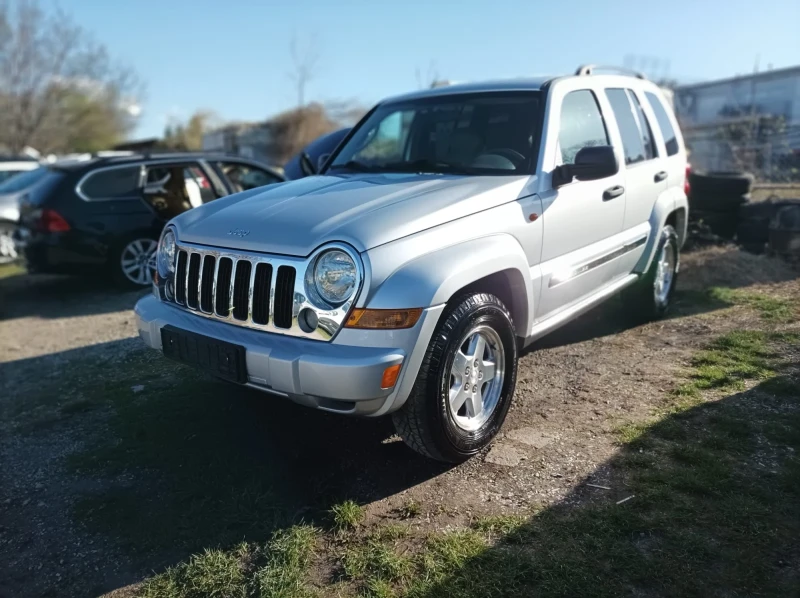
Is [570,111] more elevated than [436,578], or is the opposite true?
[570,111]

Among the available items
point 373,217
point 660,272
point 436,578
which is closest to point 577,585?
point 436,578

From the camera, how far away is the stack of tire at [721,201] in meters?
8.11

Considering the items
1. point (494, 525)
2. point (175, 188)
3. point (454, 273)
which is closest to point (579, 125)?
point (454, 273)

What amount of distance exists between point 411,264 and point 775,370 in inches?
115

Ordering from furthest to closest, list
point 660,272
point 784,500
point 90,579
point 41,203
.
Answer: point 41,203 < point 660,272 < point 784,500 < point 90,579

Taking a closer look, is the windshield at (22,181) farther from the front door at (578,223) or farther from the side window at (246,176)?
the front door at (578,223)

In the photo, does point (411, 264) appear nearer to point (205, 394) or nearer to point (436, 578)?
point (436, 578)

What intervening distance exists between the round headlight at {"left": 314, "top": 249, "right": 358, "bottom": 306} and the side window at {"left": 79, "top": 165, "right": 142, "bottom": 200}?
566 cm

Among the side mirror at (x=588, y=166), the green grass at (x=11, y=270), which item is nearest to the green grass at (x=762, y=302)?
the side mirror at (x=588, y=166)

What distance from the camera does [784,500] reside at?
2873 millimetres

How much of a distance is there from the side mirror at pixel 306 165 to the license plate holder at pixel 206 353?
233 cm

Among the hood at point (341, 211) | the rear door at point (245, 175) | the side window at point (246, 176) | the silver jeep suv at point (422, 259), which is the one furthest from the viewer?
the side window at point (246, 176)

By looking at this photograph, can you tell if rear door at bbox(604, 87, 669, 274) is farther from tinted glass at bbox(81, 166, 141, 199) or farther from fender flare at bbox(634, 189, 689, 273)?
tinted glass at bbox(81, 166, 141, 199)

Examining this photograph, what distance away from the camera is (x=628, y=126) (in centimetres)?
491
